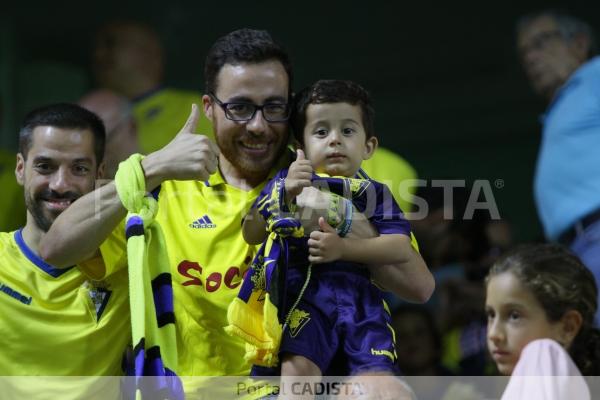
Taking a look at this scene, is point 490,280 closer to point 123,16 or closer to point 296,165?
point 296,165

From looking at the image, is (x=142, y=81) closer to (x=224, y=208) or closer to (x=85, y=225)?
(x=224, y=208)

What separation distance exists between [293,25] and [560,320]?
12.1ft

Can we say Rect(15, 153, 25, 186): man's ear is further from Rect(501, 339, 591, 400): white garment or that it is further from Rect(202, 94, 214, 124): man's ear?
Rect(501, 339, 591, 400): white garment

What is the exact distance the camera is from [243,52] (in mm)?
2949

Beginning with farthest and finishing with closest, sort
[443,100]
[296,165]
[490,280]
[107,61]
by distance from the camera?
1. [443,100]
2. [107,61]
3. [490,280]
4. [296,165]

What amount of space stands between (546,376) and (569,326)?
236 millimetres

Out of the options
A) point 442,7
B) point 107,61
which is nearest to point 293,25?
point 442,7

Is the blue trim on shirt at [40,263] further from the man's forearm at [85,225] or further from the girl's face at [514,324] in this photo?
the girl's face at [514,324]

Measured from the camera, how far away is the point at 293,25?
607 cm

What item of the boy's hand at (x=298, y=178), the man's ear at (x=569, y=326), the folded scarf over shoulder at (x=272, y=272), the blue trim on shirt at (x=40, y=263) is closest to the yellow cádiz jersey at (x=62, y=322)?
the blue trim on shirt at (x=40, y=263)

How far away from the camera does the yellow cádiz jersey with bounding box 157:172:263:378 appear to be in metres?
2.89

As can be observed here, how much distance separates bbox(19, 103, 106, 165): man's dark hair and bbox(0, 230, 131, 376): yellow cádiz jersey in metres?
0.35

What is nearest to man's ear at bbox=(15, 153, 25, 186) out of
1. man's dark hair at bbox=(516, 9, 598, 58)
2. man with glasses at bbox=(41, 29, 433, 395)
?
man with glasses at bbox=(41, 29, 433, 395)

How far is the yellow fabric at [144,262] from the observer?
8.53ft
